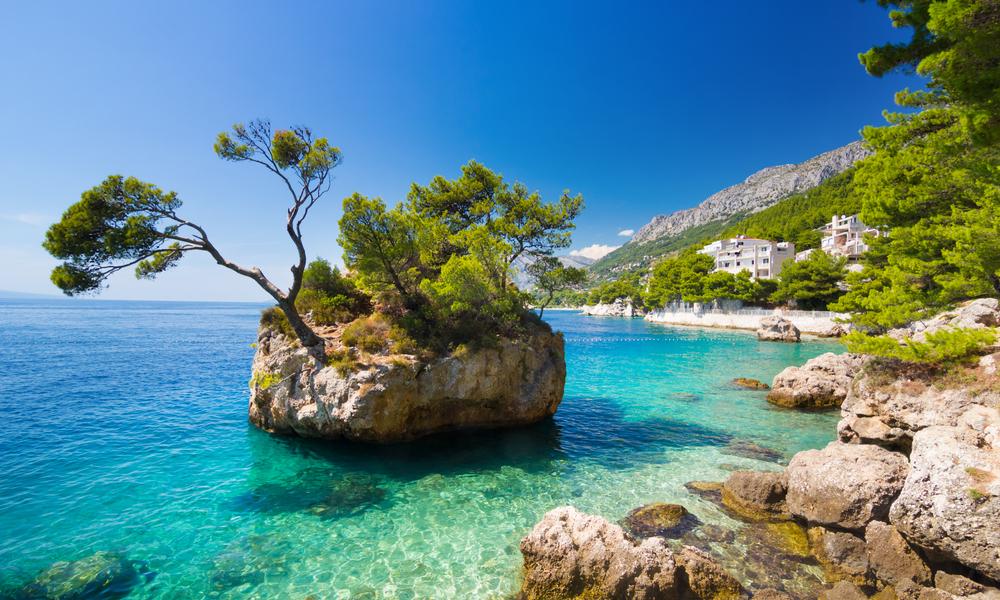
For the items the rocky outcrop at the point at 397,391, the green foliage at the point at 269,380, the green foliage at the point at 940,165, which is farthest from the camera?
the green foliage at the point at 269,380

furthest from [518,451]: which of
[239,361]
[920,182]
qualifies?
[239,361]

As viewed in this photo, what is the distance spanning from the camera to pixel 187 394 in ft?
77.8

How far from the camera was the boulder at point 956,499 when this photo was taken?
638 centimetres

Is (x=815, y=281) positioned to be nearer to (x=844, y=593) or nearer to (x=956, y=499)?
(x=956, y=499)

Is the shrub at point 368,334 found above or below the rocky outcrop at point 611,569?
above

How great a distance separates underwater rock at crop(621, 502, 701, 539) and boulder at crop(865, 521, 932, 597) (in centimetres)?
327

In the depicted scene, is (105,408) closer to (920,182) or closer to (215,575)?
(215,575)

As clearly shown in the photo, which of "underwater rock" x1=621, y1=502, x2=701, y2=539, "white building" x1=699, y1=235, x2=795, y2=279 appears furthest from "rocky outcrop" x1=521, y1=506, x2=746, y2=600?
"white building" x1=699, y1=235, x2=795, y2=279

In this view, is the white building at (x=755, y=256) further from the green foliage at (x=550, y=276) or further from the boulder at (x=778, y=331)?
the green foliage at (x=550, y=276)

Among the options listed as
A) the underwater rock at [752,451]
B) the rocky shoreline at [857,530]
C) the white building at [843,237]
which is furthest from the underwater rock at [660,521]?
the white building at [843,237]

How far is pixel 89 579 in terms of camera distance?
26.4 ft

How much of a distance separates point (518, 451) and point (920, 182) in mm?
17668

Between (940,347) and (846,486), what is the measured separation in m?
4.91

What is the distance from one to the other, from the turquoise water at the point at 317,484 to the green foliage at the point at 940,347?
5463mm
